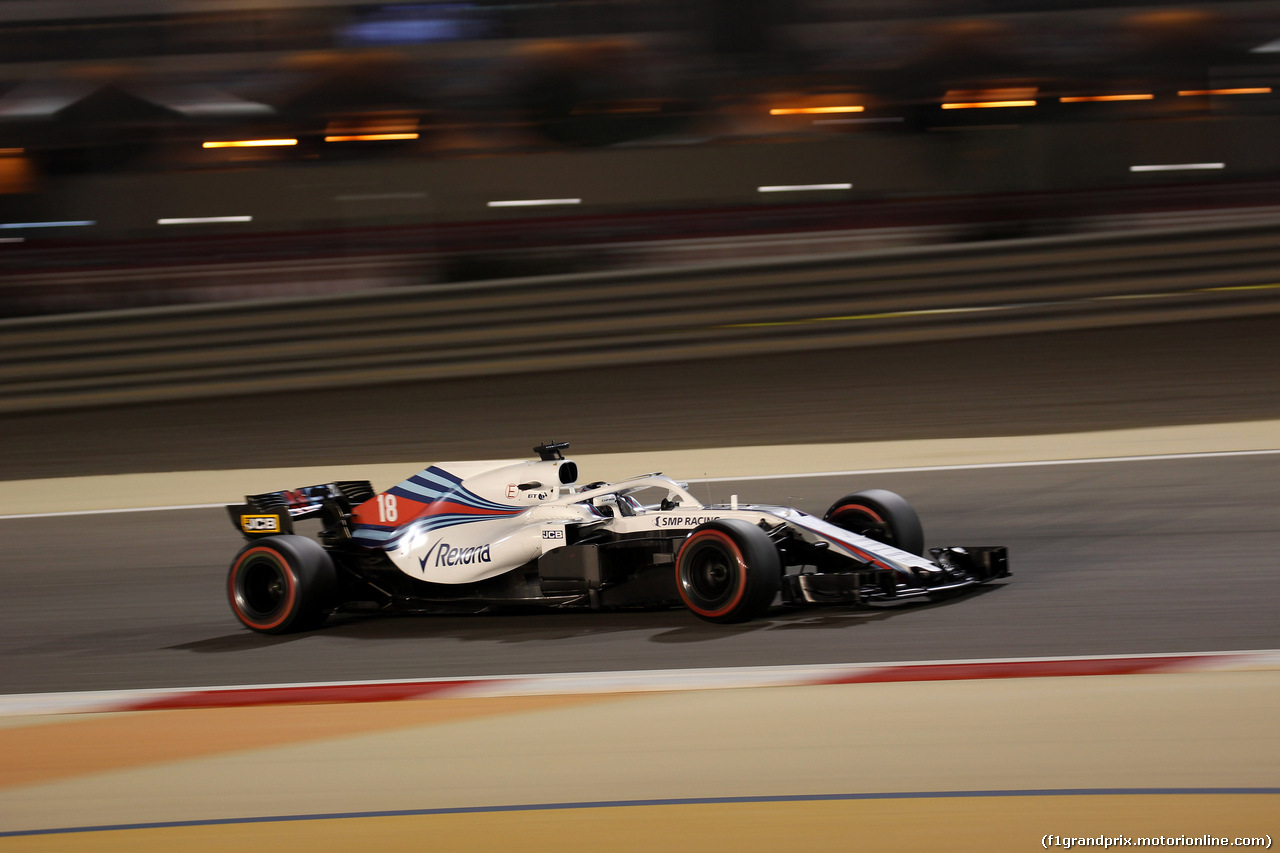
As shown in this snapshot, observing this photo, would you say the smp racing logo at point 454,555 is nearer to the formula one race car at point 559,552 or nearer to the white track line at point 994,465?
the formula one race car at point 559,552

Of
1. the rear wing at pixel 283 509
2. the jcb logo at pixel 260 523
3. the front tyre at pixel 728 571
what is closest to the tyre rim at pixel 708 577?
the front tyre at pixel 728 571

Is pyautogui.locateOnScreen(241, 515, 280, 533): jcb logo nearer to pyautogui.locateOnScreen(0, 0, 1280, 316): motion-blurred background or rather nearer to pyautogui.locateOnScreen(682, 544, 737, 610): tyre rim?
pyautogui.locateOnScreen(682, 544, 737, 610): tyre rim

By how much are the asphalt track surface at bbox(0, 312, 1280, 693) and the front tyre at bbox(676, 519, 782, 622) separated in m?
0.12

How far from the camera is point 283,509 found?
6863mm

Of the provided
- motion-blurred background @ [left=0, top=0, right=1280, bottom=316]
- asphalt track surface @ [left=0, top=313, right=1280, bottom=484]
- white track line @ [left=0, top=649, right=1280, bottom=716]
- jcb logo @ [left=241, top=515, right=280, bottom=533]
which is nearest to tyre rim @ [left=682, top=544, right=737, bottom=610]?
white track line @ [left=0, top=649, right=1280, bottom=716]

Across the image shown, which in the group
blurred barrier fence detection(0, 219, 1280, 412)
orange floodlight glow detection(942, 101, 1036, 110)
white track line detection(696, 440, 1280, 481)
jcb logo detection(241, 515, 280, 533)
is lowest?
white track line detection(696, 440, 1280, 481)

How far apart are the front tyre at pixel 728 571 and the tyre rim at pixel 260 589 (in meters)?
2.06

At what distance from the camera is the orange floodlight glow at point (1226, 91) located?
14469 millimetres

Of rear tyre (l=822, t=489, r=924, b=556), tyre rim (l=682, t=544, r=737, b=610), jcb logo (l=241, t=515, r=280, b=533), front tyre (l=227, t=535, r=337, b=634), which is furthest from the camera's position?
jcb logo (l=241, t=515, r=280, b=533)

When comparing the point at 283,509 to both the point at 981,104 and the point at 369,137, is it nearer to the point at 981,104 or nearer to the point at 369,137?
the point at 369,137

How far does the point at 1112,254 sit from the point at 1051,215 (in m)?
1.13

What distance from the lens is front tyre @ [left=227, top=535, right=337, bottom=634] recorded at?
6.63m

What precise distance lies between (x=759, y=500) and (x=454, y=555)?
10.9 ft

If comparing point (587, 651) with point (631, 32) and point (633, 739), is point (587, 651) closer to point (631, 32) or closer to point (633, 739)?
point (633, 739)
